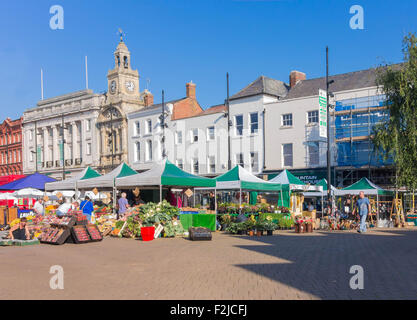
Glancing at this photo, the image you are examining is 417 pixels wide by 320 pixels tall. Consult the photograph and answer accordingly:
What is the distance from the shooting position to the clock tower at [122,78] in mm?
57250

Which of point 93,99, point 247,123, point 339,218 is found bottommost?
point 339,218

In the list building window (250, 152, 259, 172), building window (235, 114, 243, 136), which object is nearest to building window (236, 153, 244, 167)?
building window (250, 152, 259, 172)

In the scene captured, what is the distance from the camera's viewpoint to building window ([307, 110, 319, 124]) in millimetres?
37781

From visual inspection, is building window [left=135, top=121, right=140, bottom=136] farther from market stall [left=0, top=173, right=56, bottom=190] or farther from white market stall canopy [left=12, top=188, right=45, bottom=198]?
market stall [left=0, top=173, right=56, bottom=190]

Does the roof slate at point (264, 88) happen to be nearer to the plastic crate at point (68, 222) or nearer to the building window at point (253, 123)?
the building window at point (253, 123)

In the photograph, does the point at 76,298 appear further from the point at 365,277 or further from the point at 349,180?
the point at 349,180

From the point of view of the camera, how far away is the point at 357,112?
3575 centimetres

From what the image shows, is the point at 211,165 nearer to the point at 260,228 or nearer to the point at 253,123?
A: the point at 253,123

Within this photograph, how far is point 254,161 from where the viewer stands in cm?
4206

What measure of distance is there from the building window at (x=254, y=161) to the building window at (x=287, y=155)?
9.04 ft

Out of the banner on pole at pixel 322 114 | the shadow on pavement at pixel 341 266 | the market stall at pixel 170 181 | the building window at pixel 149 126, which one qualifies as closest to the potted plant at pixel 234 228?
the market stall at pixel 170 181

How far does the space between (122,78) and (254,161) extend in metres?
23.1

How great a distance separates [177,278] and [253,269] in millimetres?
1941
